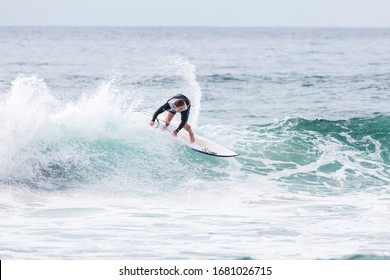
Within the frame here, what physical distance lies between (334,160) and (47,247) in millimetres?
9489

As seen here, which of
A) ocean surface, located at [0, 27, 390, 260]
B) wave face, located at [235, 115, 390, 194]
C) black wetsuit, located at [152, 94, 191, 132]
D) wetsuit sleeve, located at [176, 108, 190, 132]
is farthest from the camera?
wave face, located at [235, 115, 390, 194]

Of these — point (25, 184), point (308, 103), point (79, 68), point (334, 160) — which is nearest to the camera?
point (25, 184)

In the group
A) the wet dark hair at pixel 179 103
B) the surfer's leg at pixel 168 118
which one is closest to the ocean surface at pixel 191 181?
the surfer's leg at pixel 168 118

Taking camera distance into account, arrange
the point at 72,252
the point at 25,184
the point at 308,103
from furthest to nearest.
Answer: the point at 308,103 → the point at 25,184 → the point at 72,252

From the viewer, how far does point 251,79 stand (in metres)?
36.3

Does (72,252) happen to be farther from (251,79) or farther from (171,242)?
(251,79)

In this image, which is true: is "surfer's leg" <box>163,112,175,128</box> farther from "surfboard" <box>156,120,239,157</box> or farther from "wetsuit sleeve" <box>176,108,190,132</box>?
"wetsuit sleeve" <box>176,108,190,132</box>

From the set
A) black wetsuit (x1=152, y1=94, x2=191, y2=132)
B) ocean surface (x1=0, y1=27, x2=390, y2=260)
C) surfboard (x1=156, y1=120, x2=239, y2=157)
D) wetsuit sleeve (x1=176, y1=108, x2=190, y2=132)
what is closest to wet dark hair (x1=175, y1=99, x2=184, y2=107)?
black wetsuit (x1=152, y1=94, x2=191, y2=132)

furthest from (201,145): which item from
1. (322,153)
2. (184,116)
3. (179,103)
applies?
(322,153)

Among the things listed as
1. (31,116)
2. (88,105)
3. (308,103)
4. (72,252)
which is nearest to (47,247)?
(72,252)

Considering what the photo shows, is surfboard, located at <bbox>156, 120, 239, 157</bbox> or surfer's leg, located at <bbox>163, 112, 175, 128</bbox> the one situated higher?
surfer's leg, located at <bbox>163, 112, 175, 128</bbox>

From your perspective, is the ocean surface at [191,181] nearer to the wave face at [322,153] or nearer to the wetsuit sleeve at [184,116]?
the wave face at [322,153]

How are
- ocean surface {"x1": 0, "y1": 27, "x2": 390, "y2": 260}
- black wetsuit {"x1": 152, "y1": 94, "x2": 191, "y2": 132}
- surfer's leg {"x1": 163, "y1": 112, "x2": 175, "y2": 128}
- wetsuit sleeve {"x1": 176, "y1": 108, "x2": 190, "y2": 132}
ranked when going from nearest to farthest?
1. ocean surface {"x1": 0, "y1": 27, "x2": 390, "y2": 260}
2. black wetsuit {"x1": 152, "y1": 94, "x2": 191, "y2": 132}
3. wetsuit sleeve {"x1": 176, "y1": 108, "x2": 190, "y2": 132}
4. surfer's leg {"x1": 163, "y1": 112, "x2": 175, "y2": 128}
